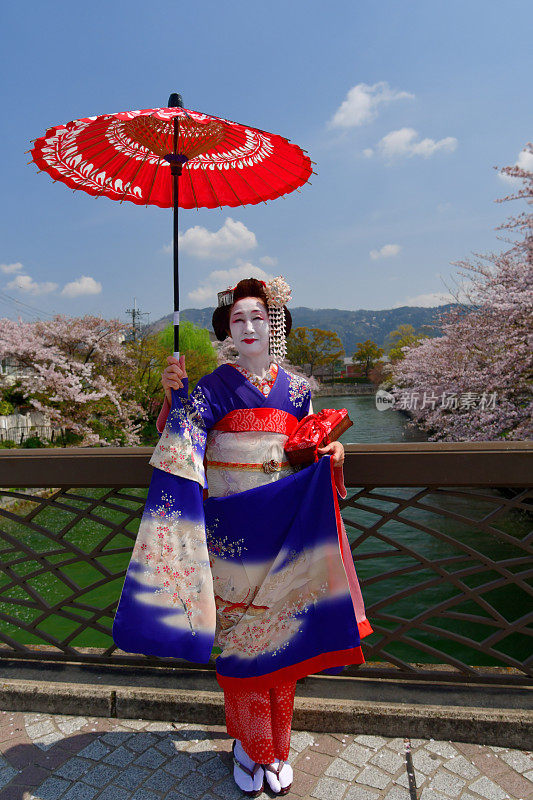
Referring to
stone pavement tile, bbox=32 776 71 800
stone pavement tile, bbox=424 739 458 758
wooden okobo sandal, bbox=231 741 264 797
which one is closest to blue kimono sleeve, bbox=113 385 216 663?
wooden okobo sandal, bbox=231 741 264 797

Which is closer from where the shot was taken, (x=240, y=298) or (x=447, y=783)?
(x=447, y=783)

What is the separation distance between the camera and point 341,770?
209 centimetres

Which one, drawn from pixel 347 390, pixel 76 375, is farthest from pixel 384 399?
pixel 347 390

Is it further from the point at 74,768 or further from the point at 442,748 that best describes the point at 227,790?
the point at 442,748

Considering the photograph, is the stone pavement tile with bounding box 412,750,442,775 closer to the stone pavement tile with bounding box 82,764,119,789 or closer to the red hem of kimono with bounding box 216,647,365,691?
the red hem of kimono with bounding box 216,647,365,691

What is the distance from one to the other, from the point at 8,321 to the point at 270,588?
18.8 m

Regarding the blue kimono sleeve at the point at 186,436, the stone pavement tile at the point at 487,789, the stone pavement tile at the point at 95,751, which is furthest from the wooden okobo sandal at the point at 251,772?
the blue kimono sleeve at the point at 186,436

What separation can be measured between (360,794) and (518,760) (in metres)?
0.72

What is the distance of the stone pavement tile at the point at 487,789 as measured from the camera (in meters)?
1.92

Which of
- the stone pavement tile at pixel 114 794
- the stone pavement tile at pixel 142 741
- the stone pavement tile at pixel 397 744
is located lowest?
the stone pavement tile at pixel 142 741

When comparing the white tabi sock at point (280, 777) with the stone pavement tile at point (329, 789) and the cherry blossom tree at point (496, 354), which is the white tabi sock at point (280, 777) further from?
the cherry blossom tree at point (496, 354)

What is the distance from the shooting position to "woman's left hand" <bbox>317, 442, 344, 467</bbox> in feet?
6.65

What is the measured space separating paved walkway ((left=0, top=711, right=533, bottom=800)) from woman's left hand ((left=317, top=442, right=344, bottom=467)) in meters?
1.26

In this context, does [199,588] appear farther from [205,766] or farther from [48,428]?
[48,428]
